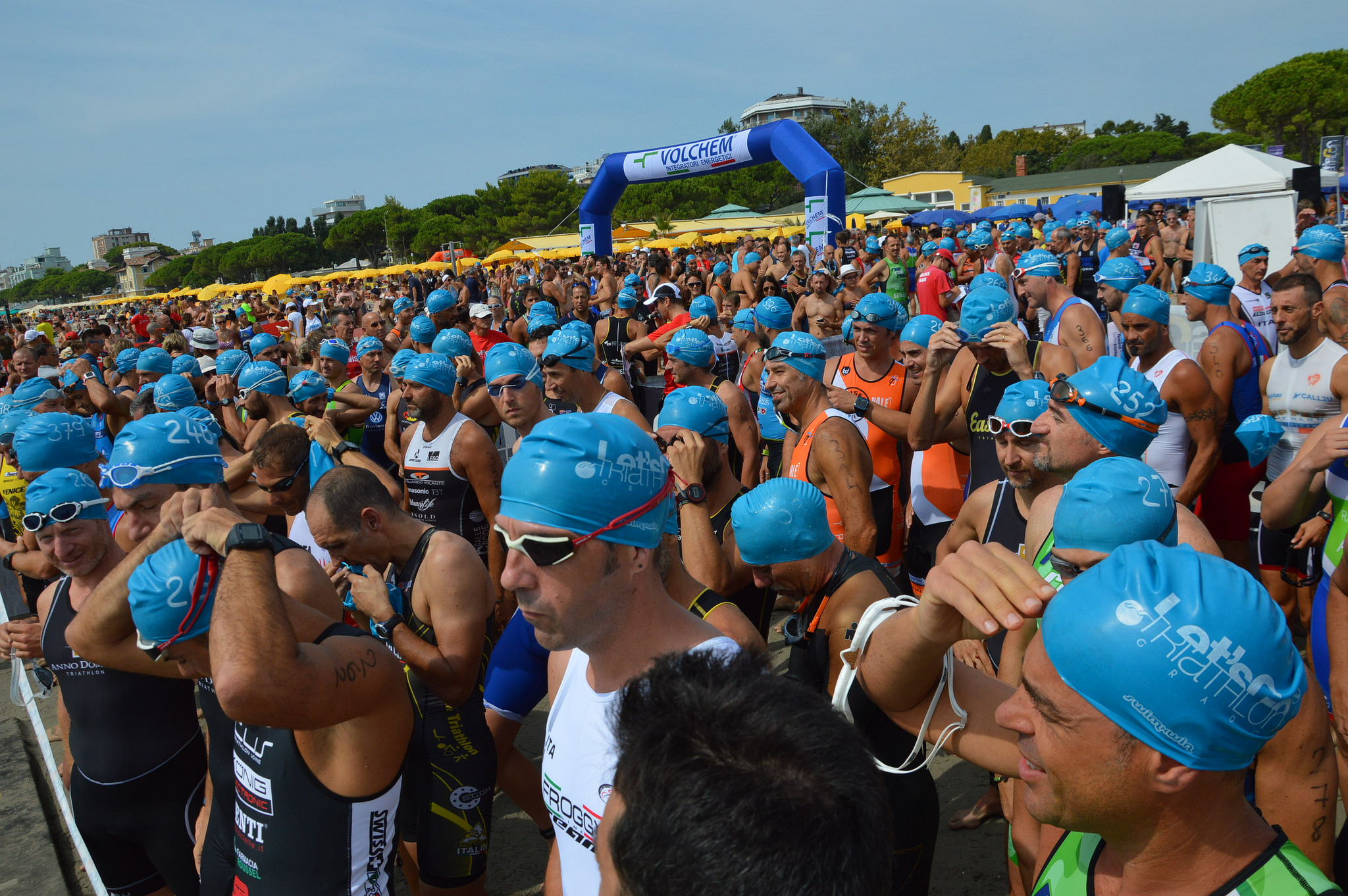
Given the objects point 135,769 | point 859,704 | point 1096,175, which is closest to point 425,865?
point 135,769

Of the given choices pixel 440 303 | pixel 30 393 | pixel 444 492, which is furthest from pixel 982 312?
pixel 440 303

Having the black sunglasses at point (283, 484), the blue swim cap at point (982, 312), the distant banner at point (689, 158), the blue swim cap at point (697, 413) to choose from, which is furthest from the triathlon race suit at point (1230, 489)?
the distant banner at point (689, 158)

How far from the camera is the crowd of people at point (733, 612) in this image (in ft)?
4.01

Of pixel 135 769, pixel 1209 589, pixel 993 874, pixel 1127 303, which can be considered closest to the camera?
pixel 1209 589

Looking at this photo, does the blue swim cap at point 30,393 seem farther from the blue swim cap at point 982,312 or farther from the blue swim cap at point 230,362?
the blue swim cap at point 982,312

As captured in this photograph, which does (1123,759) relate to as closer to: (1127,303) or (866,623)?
(866,623)

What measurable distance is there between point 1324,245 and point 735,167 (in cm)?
1707

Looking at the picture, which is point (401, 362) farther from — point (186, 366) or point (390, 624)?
point (186, 366)

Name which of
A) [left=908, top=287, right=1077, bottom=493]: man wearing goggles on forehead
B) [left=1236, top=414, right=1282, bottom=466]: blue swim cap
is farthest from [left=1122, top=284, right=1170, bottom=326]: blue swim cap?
[left=1236, top=414, right=1282, bottom=466]: blue swim cap

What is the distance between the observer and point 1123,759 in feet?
4.20

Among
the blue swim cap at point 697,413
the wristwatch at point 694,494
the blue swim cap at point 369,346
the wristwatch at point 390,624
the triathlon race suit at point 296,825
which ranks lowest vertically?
the triathlon race suit at point 296,825

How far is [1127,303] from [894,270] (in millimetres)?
7944

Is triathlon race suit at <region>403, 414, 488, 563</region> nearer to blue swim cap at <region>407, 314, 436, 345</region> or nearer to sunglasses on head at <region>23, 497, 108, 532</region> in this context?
sunglasses on head at <region>23, 497, 108, 532</region>

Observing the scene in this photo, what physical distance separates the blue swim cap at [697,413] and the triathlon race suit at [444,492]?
1488mm
